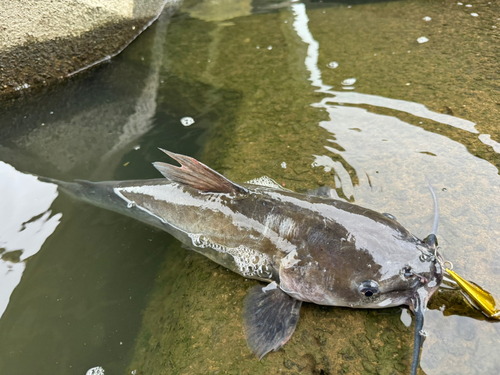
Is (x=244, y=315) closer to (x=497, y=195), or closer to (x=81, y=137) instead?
(x=497, y=195)

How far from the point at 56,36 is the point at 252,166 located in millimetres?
3271

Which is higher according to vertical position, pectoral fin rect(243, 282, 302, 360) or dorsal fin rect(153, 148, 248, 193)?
dorsal fin rect(153, 148, 248, 193)

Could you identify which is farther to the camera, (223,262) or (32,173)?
(32,173)

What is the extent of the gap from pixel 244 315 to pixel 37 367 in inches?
55.1

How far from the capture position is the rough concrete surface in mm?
3877

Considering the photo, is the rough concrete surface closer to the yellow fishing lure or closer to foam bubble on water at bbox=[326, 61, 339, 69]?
foam bubble on water at bbox=[326, 61, 339, 69]

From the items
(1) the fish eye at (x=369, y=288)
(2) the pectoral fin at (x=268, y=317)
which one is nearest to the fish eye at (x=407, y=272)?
(1) the fish eye at (x=369, y=288)

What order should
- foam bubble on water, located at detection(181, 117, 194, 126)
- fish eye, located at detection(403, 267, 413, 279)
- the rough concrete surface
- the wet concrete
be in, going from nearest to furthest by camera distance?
fish eye, located at detection(403, 267, 413, 279) < the wet concrete < foam bubble on water, located at detection(181, 117, 194, 126) < the rough concrete surface

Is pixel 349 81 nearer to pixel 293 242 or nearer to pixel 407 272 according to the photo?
pixel 293 242

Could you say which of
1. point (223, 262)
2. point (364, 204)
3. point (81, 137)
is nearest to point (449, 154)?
point (364, 204)

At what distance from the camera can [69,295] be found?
7.99 ft

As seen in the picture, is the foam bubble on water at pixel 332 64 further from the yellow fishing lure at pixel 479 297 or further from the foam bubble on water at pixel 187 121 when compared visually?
the yellow fishing lure at pixel 479 297

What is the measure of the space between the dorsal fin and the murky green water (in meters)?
0.55

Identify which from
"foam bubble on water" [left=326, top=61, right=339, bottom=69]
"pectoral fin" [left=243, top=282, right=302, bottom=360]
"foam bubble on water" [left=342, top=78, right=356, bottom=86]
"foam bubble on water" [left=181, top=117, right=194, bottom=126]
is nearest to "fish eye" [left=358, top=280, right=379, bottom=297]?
"pectoral fin" [left=243, top=282, right=302, bottom=360]
